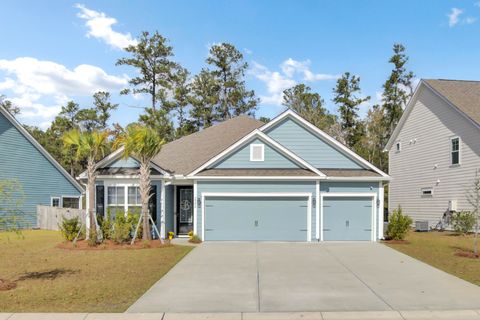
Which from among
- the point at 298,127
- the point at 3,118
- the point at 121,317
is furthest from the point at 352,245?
the point at 3,118

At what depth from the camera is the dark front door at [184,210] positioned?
801 inches

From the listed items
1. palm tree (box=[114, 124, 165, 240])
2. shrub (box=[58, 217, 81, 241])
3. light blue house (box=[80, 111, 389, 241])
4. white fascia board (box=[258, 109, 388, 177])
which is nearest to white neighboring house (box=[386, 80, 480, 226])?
white fascia board (box=[258, 109, 388, 177])

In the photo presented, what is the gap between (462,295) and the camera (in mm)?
8539

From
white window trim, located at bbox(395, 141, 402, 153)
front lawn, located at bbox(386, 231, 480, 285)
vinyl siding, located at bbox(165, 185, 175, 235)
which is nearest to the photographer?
front lawn, located at bbox(386, 231, 480, 285)

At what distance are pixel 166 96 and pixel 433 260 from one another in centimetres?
3635

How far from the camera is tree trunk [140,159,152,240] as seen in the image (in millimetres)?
17125

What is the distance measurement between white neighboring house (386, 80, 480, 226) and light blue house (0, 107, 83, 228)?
2242 cm

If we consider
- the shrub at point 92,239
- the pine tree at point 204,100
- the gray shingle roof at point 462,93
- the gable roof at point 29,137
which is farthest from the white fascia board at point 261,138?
the pine tree at point 204,100

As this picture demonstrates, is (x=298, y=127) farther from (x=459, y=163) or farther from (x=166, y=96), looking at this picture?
(x=166, y=96)

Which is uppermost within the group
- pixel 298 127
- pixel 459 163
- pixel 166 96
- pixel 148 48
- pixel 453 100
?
pixel 148 48

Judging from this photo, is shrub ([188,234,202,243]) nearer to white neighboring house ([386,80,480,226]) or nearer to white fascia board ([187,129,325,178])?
white fascia board ([187,129,325,178])

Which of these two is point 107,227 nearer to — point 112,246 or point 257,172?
point 112,246

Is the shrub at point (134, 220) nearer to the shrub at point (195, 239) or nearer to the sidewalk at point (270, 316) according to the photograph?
the shrub at point (195, 239)

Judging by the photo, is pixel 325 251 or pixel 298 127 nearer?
pixel 325 251
